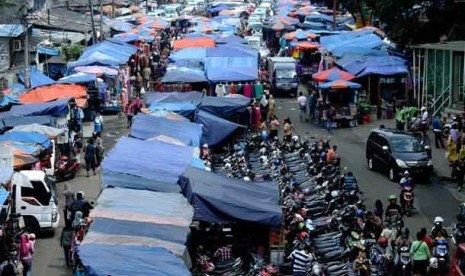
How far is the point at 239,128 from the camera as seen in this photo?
1278 inches

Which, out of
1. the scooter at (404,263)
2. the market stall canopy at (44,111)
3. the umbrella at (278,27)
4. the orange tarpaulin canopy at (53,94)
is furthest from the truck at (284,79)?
the scooter at (404,263)

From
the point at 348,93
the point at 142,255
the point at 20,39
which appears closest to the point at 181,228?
the point at 142,255

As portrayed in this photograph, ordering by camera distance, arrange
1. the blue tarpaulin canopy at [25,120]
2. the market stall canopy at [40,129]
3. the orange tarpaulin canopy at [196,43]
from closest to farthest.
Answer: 1. the market stall canopy at [40,129]
2. the blue tarpaulin canopy at [25,120]
3. the orange tarpaulin canopy at [196,43]

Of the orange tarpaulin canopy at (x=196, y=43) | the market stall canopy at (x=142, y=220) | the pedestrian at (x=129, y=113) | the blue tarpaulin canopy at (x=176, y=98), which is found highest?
the orange tarpaulin canopy at (x=196, y=43)

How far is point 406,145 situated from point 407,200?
3.82 m

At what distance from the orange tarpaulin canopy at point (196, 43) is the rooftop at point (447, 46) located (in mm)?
14588

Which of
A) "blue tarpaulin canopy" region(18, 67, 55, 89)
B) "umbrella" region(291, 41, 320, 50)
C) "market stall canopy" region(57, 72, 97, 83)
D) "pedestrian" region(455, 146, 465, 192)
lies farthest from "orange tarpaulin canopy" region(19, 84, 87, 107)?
"umbrella" region(291, 41, 320, 50)

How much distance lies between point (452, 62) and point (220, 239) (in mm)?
18593

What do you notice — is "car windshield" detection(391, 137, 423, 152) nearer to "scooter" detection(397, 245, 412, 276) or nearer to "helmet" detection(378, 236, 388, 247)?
"helmet" detection(378, 236, 388, 247)

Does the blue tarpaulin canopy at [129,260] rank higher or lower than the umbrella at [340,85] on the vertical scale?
higher

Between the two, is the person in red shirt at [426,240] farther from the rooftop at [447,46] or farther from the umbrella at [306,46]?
the umbrella at [306,46]

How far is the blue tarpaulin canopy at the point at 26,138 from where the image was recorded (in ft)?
90.7

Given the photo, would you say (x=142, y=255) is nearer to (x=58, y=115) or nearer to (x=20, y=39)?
(x=58, y=115)

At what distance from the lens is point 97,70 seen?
41469 millimetres
